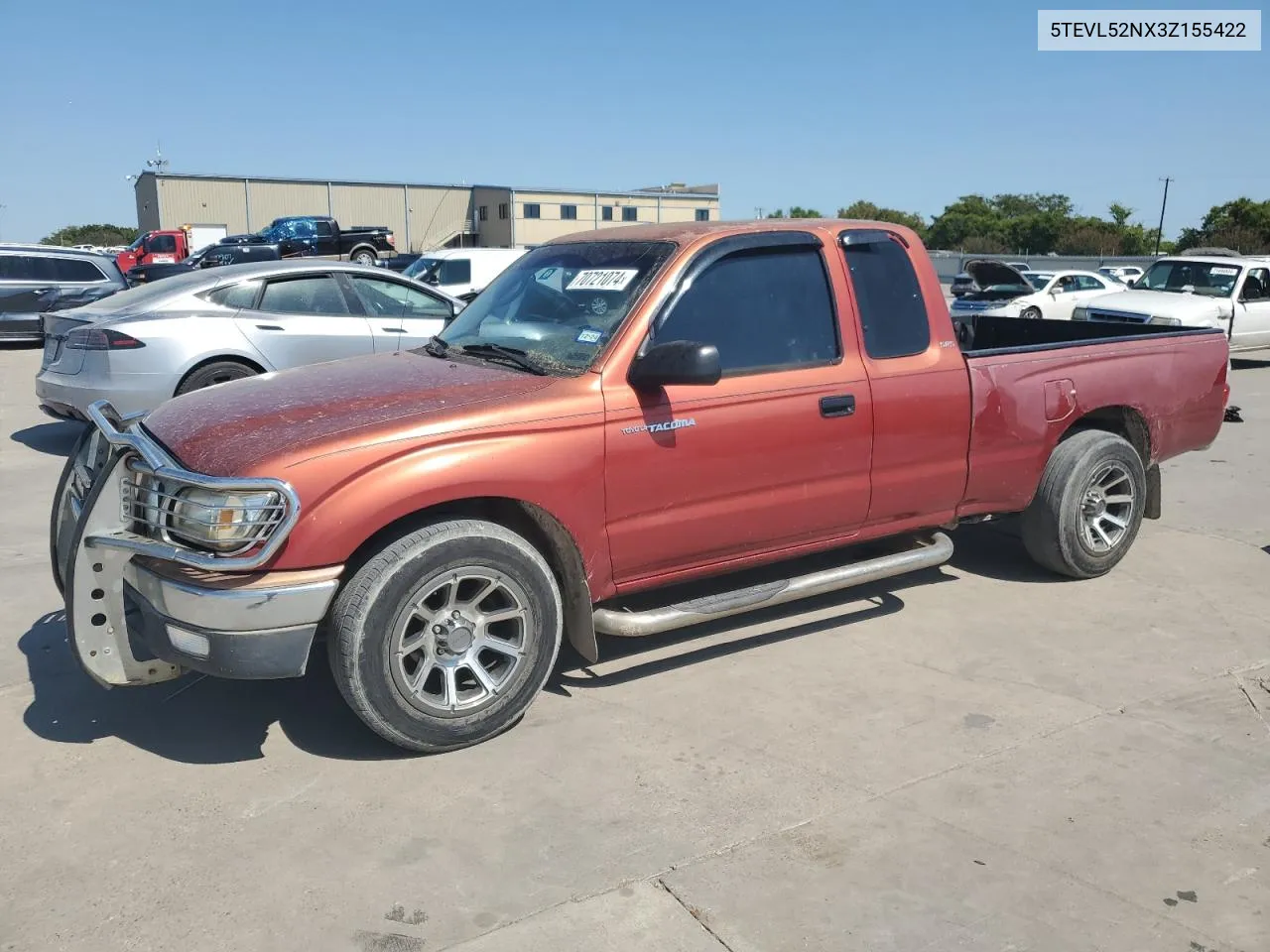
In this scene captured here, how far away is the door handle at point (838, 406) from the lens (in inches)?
182

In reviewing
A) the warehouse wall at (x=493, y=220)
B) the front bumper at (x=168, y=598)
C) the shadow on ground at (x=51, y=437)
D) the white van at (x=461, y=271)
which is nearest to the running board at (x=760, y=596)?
the front bumper at (x=168, y=598)

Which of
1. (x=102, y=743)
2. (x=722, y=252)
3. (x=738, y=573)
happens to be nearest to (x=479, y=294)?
(x=722, y=252)

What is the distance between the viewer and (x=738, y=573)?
5.69m

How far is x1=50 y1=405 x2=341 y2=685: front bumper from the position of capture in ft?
11.3

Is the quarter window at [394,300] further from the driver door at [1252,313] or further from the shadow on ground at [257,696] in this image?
the driver door at [1252,313]

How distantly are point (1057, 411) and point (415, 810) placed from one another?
383cm

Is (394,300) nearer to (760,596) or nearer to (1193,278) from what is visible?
(760,596)

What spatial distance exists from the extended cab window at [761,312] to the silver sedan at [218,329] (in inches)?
186

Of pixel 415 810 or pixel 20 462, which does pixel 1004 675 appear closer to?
pixel 415 810

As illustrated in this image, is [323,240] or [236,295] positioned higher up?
[323,240]

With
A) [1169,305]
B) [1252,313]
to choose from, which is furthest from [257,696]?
[1252,313]

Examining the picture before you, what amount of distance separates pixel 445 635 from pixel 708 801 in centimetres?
109

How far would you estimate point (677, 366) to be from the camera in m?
4.01

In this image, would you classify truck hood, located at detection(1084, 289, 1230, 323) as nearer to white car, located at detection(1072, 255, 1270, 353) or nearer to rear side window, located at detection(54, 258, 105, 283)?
white car, located at detection(1072, 255, 1270, 353)
